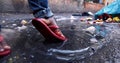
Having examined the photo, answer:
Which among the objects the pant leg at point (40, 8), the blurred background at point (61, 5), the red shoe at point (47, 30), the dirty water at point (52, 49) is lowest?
the blurred background at point (61, 5)

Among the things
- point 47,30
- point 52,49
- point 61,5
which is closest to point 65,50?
point 52,49

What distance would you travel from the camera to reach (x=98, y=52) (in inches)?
65.3

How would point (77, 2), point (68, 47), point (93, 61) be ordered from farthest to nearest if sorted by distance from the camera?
point (77, 2) → point (68, 47) → point (93, 61)

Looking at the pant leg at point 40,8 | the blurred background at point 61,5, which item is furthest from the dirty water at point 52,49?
the blurred background at point 61,5

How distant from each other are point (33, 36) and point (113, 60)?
98 cm

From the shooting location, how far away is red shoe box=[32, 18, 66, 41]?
177cm

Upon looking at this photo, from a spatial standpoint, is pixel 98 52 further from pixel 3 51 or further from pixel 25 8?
pixel 25 8

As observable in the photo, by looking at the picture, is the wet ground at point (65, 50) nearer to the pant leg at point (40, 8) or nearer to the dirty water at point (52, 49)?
the dirty water at point (52, 49)

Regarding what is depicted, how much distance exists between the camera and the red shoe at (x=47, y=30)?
1.77m

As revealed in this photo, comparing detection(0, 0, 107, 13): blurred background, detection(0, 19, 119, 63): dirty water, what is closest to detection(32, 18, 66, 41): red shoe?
detection(0, 19, 119, 63): dirty water

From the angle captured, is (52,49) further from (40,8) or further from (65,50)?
(40,8)

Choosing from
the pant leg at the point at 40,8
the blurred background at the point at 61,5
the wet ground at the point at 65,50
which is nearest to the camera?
the wet ground at the point at 65,50

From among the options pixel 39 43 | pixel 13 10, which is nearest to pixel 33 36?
pixel 39 43

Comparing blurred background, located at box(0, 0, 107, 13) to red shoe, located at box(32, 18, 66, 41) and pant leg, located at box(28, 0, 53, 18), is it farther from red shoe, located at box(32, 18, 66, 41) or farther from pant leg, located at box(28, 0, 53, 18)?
red shoe, located at box(32, 18, 66, 41)
